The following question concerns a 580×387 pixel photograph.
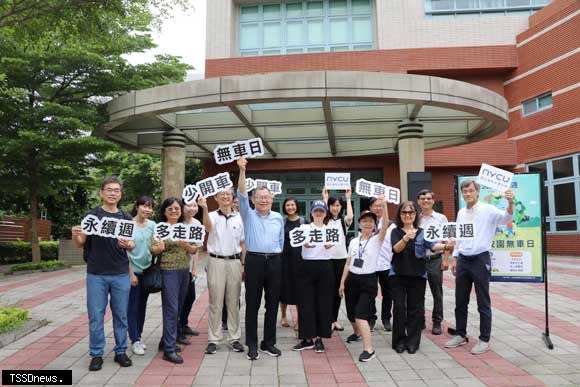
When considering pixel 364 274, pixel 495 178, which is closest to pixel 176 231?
pixel 364 274

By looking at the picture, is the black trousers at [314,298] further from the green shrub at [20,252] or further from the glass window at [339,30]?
the glass window at [339,30]

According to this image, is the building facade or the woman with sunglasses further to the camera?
the building facade

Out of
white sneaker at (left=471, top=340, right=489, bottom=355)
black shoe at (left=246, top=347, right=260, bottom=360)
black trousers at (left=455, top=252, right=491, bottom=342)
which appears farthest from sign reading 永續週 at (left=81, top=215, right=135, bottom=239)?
white sneaker at (left=471, top=340, right=489, bottom=355)

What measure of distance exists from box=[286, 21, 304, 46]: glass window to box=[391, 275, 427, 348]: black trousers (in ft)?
53.3

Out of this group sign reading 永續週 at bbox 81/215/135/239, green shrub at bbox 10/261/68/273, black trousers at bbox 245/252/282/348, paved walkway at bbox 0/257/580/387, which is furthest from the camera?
green shrub at bbox 10/261/68/273

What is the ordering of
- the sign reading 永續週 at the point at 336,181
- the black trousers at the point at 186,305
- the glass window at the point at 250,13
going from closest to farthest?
1. the black trousers at the point at 186,305
2. the sign reading 永續週 at the point at 336,181
3. the glass window at the point at 250,13

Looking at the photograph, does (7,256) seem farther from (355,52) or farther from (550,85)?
(550,85)

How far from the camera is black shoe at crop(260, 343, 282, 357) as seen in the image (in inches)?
176

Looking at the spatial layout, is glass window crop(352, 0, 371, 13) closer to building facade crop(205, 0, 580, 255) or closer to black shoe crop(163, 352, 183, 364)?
building facade crop(205, 0, 580, 255)

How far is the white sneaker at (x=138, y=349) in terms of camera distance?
4488 millimetres

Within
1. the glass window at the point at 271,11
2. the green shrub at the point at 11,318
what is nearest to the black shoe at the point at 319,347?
the green shrub at the point at 11,318

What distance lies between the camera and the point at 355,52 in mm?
17391

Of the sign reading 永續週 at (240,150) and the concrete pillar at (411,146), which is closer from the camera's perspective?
the sign reading 永續週 at (240,150)

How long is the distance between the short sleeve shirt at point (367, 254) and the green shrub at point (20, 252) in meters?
15.5
